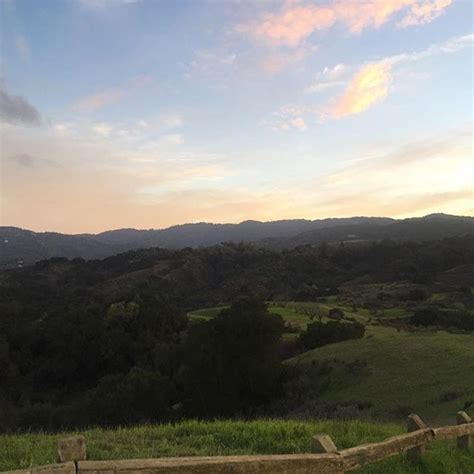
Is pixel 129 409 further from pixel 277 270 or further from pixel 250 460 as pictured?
pixel 277 270

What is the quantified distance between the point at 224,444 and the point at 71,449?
4.40 m

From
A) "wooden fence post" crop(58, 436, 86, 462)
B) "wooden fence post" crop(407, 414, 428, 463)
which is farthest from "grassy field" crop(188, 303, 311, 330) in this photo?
"wooden fence post" crop(58, 436, 86, 462)

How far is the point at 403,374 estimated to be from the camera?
78.8ft

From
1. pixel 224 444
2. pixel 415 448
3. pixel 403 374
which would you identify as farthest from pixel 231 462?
pixel 403 374

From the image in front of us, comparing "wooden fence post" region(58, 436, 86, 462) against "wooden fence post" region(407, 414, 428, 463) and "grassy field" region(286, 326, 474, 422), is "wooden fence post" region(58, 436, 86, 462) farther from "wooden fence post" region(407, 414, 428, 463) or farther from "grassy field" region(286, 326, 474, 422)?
"grassy field" region(286, 326, 474, 422)

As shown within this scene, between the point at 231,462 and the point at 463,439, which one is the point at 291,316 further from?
the point at 231,462

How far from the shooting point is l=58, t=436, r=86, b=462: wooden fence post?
4016 millimetres

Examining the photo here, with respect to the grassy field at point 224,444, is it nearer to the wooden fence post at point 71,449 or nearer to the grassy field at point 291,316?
the wooden fence post at point 71,449

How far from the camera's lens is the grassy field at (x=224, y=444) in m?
7.15

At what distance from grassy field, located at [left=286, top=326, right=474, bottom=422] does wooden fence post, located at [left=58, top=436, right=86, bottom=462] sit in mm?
14757

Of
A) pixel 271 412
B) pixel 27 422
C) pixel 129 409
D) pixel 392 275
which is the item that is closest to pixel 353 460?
pixel 271 412

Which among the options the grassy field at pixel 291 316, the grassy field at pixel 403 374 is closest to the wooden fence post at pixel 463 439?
the grassy field at pixel 403 374

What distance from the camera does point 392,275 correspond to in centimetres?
11594

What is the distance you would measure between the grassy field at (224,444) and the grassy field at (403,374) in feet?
29.0
